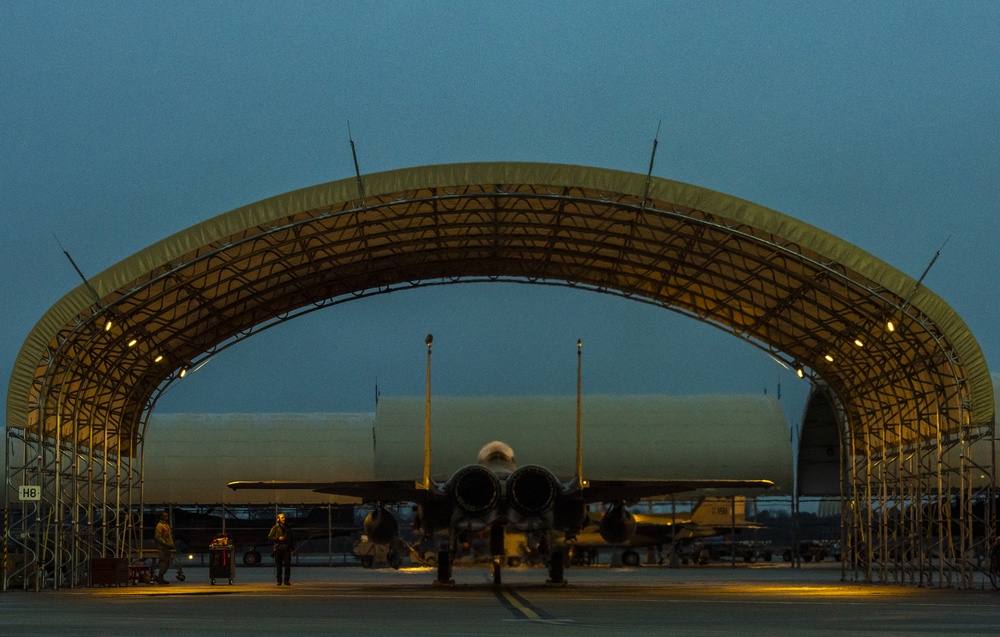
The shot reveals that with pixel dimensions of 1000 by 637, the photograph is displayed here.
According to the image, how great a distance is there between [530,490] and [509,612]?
25.1 ft

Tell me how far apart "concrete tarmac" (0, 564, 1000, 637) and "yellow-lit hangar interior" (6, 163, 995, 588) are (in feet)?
16.2

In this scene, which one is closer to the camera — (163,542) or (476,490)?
(476,490)

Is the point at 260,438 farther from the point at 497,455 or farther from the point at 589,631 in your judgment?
the point at 589,631

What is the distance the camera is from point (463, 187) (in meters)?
25.2

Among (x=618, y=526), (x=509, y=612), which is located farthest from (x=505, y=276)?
(x=509, y=612)

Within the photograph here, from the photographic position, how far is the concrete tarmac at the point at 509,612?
12766 mm

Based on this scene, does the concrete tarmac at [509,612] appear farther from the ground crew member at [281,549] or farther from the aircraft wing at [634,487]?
the ground crew member at [281,549]

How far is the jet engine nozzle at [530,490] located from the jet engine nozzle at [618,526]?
321cm

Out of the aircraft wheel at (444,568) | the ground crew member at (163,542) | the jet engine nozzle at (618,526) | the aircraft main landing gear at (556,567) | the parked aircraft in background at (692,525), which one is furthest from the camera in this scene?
the parked aircraft in background at (692,525)

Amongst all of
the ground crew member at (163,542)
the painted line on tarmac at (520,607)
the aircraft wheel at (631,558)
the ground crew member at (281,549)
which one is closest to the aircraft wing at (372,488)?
the painted line on tarmac at (520,607)

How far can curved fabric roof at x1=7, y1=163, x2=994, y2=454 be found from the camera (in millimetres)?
25016

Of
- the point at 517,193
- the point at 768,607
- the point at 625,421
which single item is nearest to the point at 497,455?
the point at 517,193

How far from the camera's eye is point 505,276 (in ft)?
105

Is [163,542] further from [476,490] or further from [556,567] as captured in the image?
[476,490]
